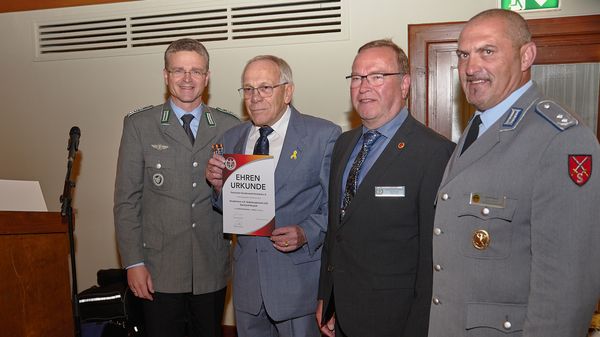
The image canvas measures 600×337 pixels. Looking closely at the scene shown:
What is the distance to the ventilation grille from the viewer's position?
12.0 ft

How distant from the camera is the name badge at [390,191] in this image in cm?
175

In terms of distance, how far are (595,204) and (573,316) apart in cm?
28

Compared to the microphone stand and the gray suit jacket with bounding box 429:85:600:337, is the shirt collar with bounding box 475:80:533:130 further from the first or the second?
the microphone stand

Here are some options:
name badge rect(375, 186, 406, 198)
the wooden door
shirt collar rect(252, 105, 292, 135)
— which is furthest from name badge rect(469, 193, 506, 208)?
the wooden door

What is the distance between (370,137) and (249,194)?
1.77 feet

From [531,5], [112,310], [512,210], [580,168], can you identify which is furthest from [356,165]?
[531,5]

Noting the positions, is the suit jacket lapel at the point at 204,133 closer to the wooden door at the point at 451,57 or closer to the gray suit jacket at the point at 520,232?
the gray suit jacket at the point at 520,232

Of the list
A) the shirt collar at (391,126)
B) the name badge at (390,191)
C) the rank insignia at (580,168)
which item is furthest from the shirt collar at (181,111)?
the rank insignia at (580,168)

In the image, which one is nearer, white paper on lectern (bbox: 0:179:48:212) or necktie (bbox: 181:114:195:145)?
necktie (bbox: 181:114:195:145)

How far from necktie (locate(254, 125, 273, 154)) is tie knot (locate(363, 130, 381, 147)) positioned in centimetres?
46

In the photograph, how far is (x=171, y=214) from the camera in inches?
95.0

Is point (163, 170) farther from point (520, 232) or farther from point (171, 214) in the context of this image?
point (520, 232)

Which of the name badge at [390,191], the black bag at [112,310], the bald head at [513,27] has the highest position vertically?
the bald head at [513,27]

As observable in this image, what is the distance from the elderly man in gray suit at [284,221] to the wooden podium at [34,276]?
3.03ft
